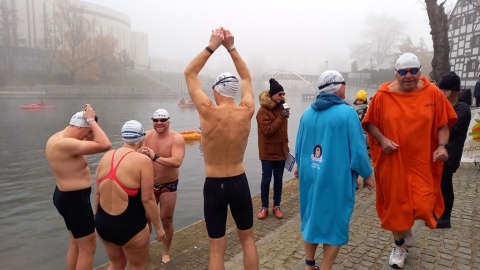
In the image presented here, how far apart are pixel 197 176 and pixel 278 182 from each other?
5735 mm

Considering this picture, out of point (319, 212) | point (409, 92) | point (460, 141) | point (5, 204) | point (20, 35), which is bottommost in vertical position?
point (5, 204)

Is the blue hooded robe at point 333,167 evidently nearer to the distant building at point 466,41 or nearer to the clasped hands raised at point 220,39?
the clasped hands raised at point 220,39

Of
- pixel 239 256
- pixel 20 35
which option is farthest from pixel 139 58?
pixel 239 256

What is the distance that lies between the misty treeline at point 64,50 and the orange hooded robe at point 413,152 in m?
63.9

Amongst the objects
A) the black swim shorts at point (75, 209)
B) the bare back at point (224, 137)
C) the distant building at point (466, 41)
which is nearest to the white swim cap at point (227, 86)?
the bare back at point (224, 137)

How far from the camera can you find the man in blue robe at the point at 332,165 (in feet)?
9.11

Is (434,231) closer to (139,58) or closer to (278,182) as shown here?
(278,182)

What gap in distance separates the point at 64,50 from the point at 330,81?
7009 centimetres

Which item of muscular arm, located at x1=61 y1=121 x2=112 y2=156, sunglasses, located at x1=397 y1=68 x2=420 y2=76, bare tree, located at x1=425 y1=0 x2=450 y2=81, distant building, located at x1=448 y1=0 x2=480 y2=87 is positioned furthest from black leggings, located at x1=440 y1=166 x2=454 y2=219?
distant building, located at x1=448 y1=0 x2=480 y2=87

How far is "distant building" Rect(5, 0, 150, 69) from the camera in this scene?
6494cm

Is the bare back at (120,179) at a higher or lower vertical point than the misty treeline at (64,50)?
lower

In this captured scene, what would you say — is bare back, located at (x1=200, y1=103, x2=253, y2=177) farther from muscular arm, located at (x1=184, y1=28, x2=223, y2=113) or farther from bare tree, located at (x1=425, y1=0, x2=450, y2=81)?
Result: bare tree, located at (x1=425, y1=0, x2=450, y2=81)

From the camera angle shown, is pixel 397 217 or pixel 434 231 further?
pixel 434 231

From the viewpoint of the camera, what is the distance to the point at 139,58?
111 meters
